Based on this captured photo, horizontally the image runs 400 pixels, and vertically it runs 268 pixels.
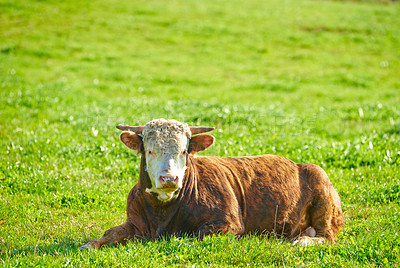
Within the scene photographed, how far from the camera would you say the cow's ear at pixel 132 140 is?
727 cm

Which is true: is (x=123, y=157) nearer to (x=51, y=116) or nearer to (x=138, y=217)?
(x=138, y=217)

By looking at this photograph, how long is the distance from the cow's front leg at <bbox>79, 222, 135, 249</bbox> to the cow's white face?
2.38 ft

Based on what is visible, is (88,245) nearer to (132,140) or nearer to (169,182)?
(169,182)

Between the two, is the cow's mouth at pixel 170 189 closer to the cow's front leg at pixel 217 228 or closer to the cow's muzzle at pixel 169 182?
the cow's muzzle at pixel 169 182

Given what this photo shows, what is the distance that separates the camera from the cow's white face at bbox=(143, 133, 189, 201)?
6.63 metres

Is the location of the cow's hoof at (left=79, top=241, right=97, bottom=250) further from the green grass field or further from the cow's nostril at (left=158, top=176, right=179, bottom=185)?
the cow's nostril at (left=158, top=176, right=179, bottom=185)

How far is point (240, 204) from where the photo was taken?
25.2 ft

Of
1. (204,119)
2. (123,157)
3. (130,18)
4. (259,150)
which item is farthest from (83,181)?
(130,18)

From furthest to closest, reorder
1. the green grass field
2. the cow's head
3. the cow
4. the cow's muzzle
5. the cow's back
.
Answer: the cow's back < the cow < the green grass field < the cow's head < the cow's muzzle

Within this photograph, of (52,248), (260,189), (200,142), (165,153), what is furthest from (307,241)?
(52,248)

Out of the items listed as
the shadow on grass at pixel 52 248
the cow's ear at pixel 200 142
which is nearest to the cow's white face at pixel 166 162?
the cow's ear at pixel 200 142

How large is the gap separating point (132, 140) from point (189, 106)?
10447 mm

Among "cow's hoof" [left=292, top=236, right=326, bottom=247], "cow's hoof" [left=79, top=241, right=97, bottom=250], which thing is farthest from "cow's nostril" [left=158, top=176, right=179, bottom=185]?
"cow's hoof" [left=292, top=236, right=326, bottom=247]

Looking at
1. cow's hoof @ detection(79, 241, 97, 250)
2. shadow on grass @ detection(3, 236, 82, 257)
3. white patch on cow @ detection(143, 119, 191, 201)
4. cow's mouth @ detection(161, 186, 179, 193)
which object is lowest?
shadow on grass @ detection(3, 236, 82, 257)
